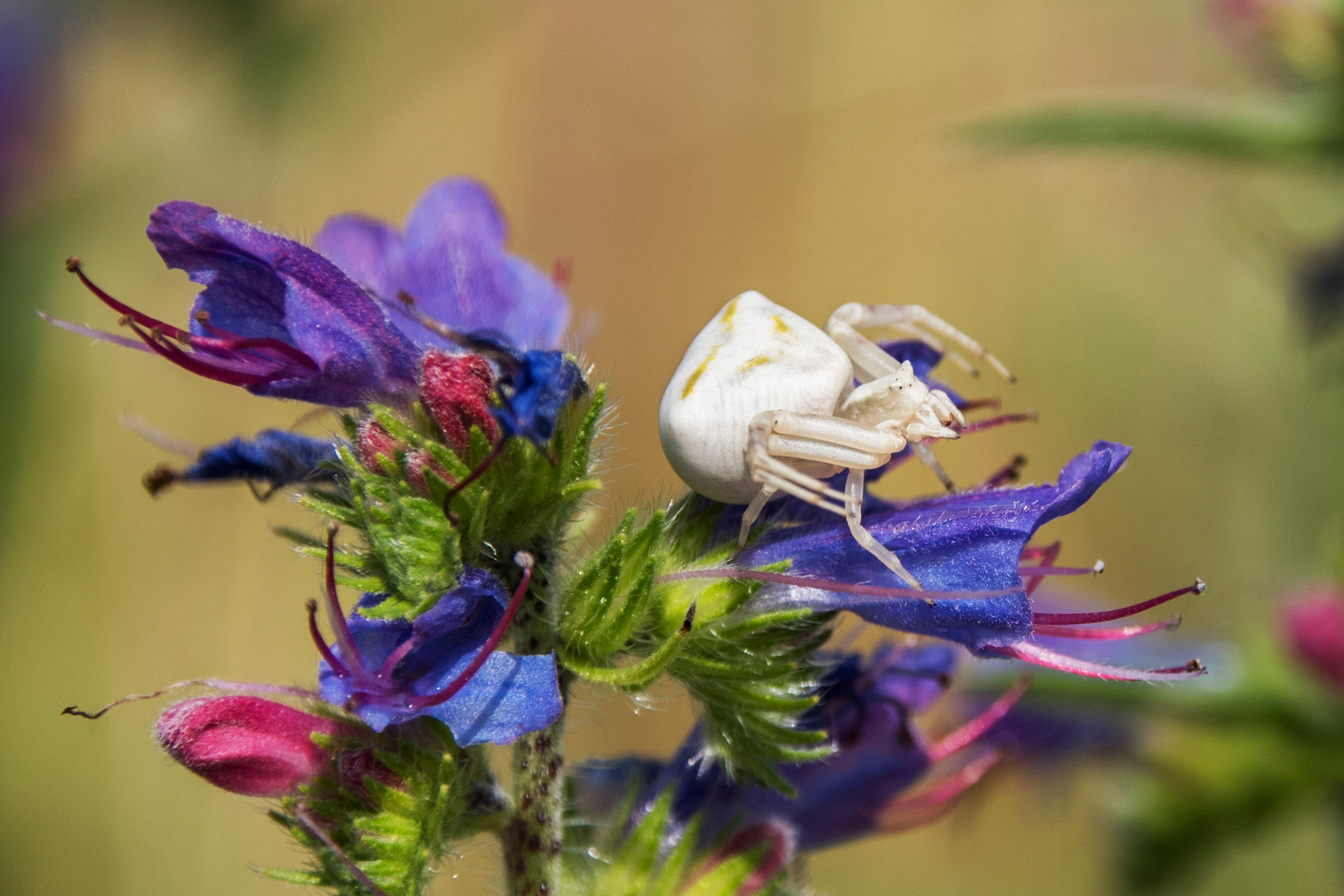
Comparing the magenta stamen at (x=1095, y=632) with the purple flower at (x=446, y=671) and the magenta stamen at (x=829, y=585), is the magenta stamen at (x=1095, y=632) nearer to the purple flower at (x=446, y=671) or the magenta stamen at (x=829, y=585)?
the magenta stamen at (x=829, y=585)

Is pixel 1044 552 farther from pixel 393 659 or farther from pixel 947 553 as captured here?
pixel 393 659

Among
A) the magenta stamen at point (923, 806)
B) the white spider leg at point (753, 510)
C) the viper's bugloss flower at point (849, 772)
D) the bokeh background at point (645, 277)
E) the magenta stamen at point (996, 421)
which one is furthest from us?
the bokeh background at point (645, 277)

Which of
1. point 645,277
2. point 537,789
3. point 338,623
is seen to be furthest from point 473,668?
point 645,277

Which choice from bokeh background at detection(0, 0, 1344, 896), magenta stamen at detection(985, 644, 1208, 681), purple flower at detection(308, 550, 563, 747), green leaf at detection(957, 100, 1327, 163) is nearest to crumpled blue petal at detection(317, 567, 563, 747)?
purple flower at detection(308, 550, 563, 747)

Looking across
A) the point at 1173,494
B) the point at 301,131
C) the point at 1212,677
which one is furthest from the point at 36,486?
the point at 1173,494

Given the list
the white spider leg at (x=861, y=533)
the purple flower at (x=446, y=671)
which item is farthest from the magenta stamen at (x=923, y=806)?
the purple flower at (x=446, y=671)

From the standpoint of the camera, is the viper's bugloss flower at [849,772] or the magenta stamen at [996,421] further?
the viper's bugloss flower at [849,772]
